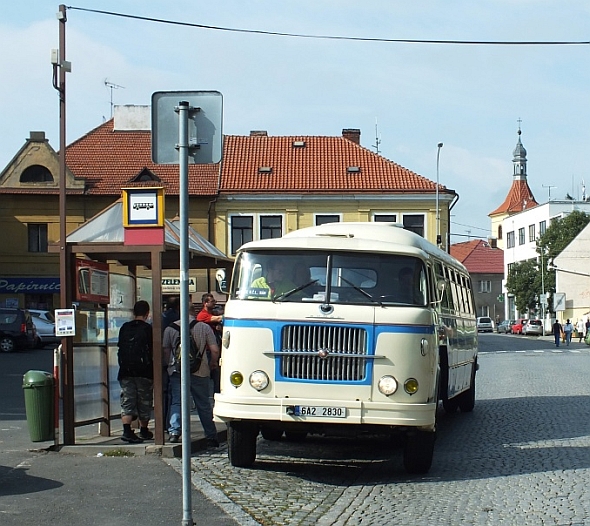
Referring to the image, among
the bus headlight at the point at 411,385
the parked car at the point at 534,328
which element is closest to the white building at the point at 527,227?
the parked car at the point at 534,328

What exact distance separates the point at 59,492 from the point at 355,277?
379 centimetres

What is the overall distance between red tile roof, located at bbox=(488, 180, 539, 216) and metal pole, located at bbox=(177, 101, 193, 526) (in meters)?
134

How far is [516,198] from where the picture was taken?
142 metres

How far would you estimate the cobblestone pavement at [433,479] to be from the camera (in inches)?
363

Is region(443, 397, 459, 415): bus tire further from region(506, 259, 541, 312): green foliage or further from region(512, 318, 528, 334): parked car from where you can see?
region(506, 259, 541, 312): green foliage

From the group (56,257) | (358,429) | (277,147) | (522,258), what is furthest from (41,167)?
(522,258)

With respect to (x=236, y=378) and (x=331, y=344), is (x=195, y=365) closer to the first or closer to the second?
(x=236, y=378)

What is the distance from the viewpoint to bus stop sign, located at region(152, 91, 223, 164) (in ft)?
26.5

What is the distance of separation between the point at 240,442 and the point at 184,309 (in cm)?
414

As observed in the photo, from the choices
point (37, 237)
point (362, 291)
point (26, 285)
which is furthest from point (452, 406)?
point (37, 237)

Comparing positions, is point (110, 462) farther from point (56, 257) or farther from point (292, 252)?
point (56, 257)

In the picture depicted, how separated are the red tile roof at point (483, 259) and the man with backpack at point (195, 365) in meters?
122

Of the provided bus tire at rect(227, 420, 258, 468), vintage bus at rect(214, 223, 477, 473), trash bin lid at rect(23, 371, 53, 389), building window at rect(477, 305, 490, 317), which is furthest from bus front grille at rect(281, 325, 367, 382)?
building window at rect(477, 305, 490, 317)

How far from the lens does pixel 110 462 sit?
12.0 metres
